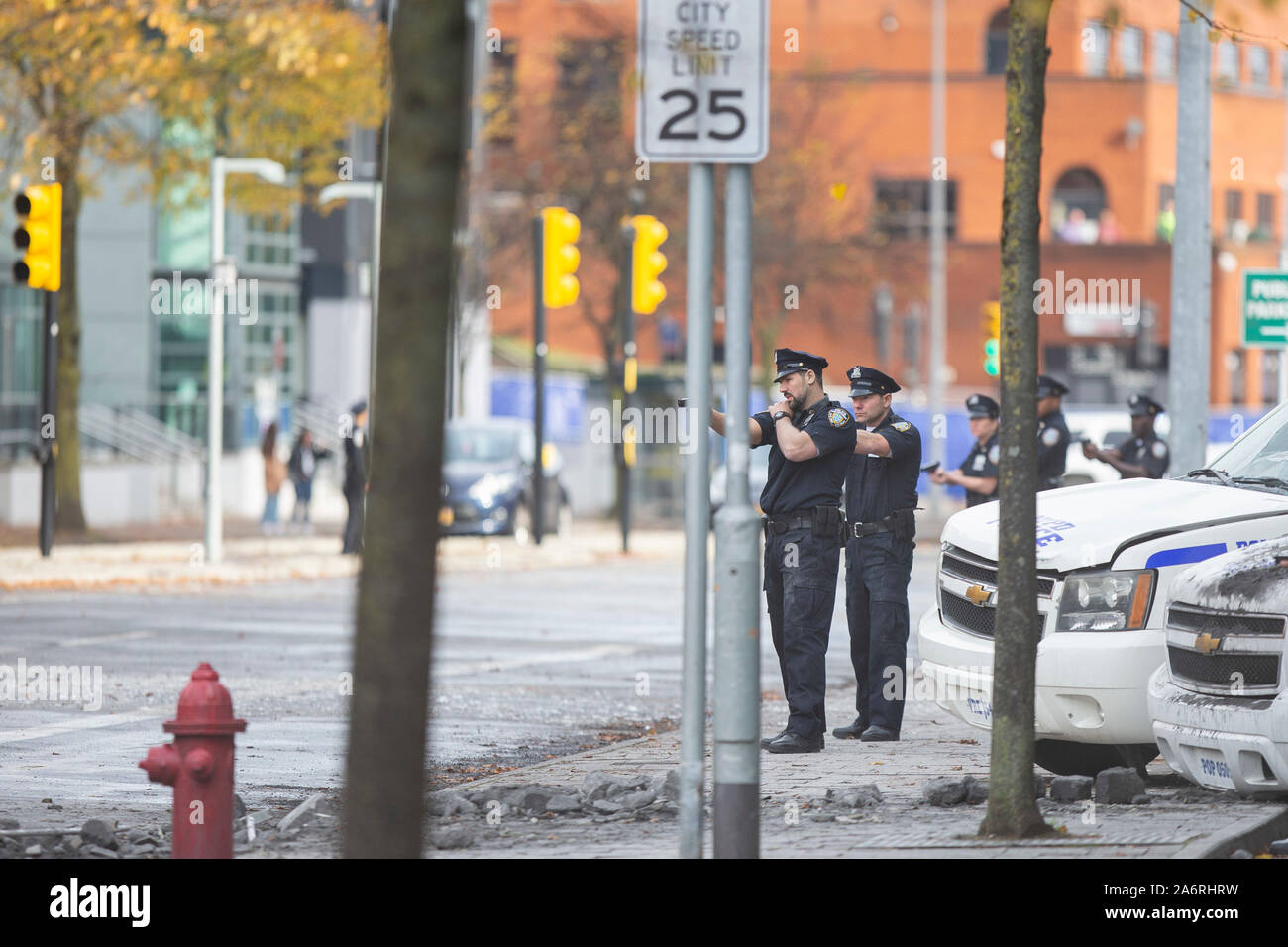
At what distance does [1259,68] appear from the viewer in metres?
60.4

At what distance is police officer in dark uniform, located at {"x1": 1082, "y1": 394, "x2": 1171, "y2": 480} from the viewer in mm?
16969

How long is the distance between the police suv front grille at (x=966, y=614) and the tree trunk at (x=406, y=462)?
427 cm

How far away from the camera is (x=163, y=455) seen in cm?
3881

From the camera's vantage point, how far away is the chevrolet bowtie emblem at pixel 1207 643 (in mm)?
8148

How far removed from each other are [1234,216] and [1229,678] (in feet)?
169

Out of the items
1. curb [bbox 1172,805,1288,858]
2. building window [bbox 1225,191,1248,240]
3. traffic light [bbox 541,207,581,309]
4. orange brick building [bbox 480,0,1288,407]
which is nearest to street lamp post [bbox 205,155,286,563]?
traffic light [bbox 541,207,581,309]

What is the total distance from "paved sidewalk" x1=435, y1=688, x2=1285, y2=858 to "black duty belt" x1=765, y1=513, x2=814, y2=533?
3.59 feet

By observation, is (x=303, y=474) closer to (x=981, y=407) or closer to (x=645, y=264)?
(x=645, y=264)

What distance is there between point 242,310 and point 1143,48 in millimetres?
24627

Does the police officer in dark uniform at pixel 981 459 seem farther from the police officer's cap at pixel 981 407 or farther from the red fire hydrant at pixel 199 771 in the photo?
the red fire hydrant at pixel 199 771

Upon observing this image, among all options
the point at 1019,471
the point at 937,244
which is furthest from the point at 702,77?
the point at 937,244

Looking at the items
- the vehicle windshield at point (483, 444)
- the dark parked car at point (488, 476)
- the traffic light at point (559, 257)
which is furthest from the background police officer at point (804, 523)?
the vehicle windshield at point (483, 444)

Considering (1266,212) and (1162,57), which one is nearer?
(1162,57)
